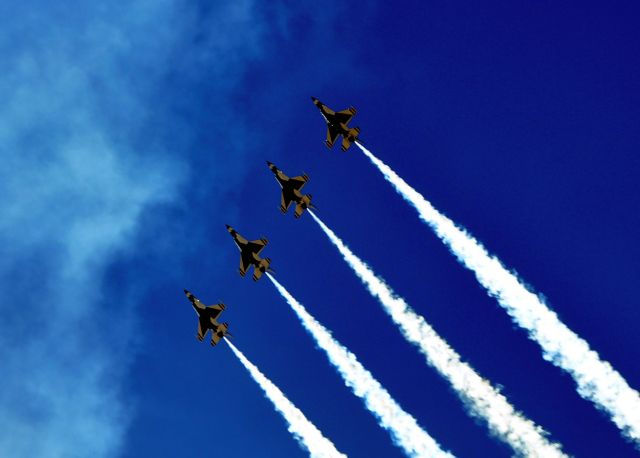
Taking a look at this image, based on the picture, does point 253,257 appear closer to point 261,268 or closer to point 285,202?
point 261,268

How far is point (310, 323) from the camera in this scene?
9969cm

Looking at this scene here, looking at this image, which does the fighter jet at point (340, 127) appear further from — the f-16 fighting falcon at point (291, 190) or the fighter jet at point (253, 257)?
the fighter jet at point (253, 257)

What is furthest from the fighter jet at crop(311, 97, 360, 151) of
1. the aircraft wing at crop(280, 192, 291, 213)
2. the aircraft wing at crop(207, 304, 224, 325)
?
the aircraft wing at crop(207, 304, 224, 325)

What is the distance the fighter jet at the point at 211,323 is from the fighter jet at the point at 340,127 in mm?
26116

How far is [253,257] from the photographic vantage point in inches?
4181

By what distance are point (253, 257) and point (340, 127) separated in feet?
65.3

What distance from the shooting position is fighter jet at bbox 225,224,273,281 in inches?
4158

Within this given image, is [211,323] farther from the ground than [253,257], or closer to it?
closer to it

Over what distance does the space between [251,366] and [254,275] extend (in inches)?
456

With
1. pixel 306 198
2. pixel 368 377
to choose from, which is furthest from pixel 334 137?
pixel 368 377

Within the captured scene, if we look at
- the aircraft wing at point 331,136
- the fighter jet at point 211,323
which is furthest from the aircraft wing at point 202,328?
the aircraft wing at point 331,136

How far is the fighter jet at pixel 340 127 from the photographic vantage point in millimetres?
102375

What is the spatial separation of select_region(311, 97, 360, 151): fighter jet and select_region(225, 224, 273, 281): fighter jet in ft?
51.8

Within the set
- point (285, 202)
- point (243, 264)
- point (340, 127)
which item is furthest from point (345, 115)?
point (243, 264)
